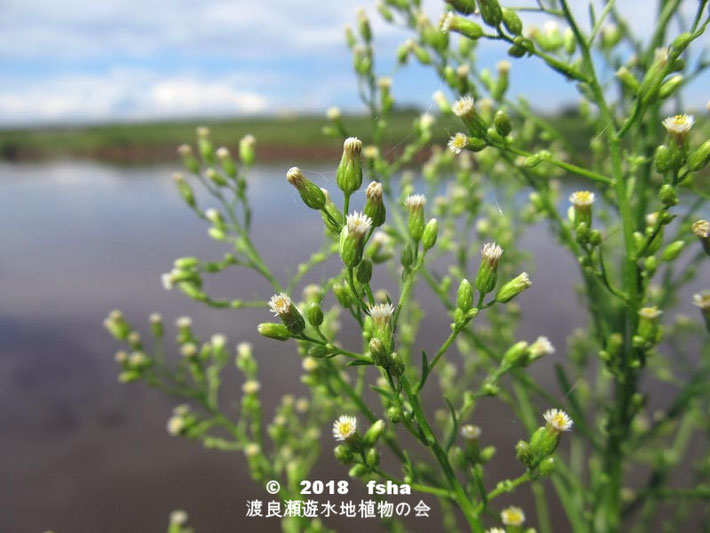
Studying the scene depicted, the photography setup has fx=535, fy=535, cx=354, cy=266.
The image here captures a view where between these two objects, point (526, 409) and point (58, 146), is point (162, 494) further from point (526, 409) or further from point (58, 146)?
point (58, 146)

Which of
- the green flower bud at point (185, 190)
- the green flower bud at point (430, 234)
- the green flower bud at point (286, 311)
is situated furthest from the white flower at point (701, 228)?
the green flower bud at point (185, 190)

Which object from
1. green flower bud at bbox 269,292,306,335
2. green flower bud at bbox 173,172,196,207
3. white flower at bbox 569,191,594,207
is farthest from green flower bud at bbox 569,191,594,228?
green flower bud at bbox 173,172,196,207

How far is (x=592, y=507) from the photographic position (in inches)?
47.8

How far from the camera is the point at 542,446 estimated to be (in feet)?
2.53

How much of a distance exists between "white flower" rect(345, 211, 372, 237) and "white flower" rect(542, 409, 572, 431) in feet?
1.31

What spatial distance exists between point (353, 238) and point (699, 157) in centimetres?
52

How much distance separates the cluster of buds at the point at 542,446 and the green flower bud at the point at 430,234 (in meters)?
0.30

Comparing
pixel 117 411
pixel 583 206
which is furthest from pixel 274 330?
pixel 117 411

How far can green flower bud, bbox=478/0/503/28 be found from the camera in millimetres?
762

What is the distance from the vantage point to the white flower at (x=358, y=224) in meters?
0.65

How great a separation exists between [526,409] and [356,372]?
0.61 m

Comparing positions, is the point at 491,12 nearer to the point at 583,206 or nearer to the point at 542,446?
the point at 583,206

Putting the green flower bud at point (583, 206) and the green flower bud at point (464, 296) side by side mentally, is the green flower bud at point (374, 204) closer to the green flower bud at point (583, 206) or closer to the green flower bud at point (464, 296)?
the green flower bud at point (464, 296)

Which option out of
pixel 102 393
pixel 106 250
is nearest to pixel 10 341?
pixel 102 393
